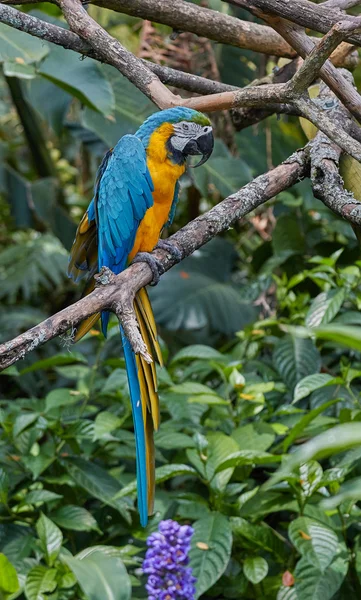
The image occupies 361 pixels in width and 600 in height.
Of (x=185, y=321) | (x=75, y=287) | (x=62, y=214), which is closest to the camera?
(x=185, y=321)

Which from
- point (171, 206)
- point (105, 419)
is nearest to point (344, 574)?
point (105, 419)

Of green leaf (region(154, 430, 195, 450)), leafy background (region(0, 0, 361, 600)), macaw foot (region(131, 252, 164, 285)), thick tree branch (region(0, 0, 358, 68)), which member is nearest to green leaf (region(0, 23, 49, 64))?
leafy background (region(0, 0, 361, 600))

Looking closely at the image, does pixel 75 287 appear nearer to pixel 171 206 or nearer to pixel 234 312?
pixel 234 312

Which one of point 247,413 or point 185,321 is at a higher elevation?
point 247,413

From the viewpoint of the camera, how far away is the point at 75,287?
9.96 ft

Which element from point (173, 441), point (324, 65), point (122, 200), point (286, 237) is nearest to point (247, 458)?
point (173, 441)

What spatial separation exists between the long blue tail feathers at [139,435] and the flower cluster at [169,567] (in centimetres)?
5

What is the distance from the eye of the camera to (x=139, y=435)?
1180mm

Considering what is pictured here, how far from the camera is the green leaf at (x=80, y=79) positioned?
1.88m

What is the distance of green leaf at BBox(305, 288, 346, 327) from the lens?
1.53 m

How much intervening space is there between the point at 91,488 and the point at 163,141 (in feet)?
2.18

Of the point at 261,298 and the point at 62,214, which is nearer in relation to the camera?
the point at 261,298

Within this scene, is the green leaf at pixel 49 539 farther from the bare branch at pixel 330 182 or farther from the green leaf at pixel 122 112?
the green leaf at pixel 122 112

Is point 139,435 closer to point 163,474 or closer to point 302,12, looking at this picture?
point 163,474
